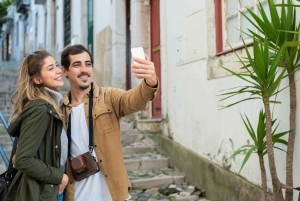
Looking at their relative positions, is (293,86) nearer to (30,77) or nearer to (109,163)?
(109,163)

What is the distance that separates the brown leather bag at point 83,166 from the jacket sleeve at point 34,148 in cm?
15

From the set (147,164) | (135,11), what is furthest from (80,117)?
(135,11)

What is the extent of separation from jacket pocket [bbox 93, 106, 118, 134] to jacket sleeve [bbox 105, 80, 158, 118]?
6 cm

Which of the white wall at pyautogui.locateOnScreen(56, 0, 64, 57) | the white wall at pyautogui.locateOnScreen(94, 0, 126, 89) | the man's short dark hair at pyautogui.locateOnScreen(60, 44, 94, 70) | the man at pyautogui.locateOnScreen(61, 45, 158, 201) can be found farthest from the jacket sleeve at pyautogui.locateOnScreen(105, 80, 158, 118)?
the white wall at pyautogui.locateOnScreen(56, 0, 64, 57)

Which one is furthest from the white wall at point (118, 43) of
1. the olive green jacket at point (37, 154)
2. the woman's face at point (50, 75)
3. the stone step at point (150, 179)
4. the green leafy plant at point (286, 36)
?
the olive green jacket at point (37, 154)

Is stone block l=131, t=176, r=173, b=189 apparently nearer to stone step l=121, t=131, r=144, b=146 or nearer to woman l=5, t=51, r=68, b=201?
stone step l=121, t=131, r=144, b=146

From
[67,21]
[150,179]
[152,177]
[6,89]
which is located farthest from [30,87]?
[67,21]

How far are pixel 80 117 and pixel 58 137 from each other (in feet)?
0.84

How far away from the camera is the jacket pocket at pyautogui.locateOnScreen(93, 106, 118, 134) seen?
2.15m

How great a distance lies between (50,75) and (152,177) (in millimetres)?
2945

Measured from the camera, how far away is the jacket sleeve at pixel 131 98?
6.50 ft

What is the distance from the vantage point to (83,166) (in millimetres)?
2053

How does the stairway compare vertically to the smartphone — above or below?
below

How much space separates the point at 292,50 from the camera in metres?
2.61
